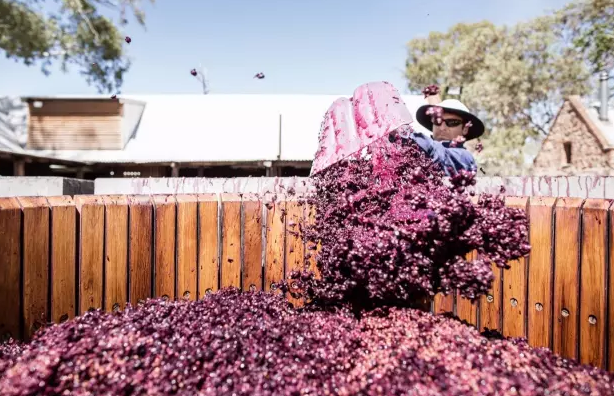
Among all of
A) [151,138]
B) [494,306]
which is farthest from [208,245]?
[151,138]

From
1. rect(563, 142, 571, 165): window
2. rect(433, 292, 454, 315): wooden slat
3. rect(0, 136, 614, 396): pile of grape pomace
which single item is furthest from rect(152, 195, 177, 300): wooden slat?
rect(563, 142, 571, 165): window

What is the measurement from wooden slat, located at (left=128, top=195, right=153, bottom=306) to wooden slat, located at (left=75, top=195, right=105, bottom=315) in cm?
22

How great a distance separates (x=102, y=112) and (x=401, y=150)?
1683cm

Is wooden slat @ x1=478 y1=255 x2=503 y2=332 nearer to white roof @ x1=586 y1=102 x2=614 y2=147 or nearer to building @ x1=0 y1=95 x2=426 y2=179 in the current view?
building @ x1=0 y1=95 x2=426 y2=179

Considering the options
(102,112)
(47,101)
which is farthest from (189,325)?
(47,101)

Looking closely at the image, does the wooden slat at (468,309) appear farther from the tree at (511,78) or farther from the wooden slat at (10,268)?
the tree at (511,78)

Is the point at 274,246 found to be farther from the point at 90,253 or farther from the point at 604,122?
the point at 604,122

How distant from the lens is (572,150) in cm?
1827

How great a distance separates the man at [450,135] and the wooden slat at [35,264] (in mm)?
2939

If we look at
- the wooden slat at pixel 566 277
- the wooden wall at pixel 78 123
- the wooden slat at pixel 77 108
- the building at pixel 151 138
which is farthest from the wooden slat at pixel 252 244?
the wooden slat at pixel 77 108

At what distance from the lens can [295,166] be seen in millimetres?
15008

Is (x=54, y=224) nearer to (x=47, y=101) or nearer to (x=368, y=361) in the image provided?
(x=368, y=361)

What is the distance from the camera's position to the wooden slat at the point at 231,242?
2.87 meters

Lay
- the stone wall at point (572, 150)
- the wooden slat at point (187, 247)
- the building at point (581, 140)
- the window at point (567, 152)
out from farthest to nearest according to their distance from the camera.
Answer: the window at point (567, 152) → the stone wall at point (572, 150) → the building at point (581, 140) → the wooden slat at point (187, 247)
